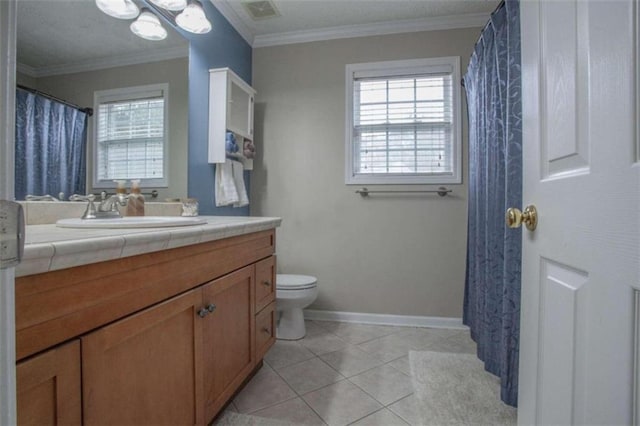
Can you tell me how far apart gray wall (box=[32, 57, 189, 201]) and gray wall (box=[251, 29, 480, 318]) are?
88 centimetres

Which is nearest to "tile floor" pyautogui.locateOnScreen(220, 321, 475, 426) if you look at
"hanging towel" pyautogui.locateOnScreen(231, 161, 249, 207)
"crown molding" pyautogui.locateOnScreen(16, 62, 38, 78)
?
"hanging towel" pyautogui.locateOnScreen(231, 161, 249, 207)

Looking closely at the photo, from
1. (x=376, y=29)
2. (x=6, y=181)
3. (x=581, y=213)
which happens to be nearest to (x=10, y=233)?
(x=6, y=181)

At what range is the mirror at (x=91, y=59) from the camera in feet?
3.67

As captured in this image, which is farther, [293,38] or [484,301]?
[293,38]

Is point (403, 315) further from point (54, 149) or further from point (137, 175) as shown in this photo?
point (54, 149)

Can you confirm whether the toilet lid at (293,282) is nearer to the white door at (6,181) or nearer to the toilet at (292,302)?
the toilet at (292,302)

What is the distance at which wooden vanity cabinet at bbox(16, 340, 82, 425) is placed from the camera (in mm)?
559

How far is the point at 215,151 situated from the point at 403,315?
1873 mm

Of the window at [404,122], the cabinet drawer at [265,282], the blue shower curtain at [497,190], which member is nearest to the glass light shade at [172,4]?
the window at [404,122]

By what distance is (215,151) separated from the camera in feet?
6.80

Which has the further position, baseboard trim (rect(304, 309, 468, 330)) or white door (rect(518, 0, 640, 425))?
baseboard trim (rect(304, 309, 468, 330))

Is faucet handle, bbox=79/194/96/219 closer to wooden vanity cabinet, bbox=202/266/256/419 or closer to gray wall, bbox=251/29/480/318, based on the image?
wooden vanity cabinet, bbox=202/266/256/419

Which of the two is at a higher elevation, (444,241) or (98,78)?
(98,78)

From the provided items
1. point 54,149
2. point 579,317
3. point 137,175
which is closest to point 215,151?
point 137,175
